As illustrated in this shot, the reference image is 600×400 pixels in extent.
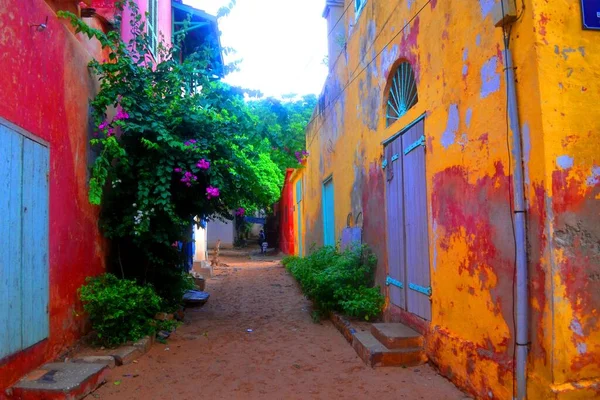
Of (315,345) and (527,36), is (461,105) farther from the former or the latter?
(315,345)

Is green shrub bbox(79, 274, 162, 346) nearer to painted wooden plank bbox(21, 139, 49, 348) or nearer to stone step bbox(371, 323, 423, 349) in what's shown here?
painted wooden plank bbox(21, 139, 49, 348)

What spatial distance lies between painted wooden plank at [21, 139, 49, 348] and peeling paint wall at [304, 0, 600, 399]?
3.69 meters

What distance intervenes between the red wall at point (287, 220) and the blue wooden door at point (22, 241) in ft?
55.1

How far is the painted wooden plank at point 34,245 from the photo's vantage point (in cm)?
419

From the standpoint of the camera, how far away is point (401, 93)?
5945 mm

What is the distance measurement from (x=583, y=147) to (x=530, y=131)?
33 cm

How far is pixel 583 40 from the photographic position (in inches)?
126

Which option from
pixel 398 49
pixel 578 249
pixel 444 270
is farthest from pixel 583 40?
pixel 398 49

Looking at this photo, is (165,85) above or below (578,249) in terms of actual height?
above

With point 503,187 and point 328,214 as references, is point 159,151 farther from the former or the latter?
point 328,214

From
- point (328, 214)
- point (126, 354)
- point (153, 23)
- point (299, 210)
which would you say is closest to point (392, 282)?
point (126, 354)

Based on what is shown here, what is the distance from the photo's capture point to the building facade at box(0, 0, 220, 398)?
3.93 meters

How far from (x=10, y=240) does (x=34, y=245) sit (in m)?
0.42

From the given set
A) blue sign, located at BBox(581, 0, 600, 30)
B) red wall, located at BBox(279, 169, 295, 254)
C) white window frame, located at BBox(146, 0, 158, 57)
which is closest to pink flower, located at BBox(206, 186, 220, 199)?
white window frame, located at BBox(146, 0, 158, 57)
